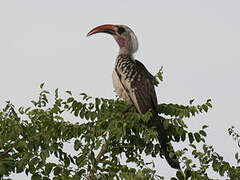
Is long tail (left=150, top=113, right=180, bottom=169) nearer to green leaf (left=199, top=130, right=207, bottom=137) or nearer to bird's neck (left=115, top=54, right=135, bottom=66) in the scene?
green leaf (left=199, top=130, right=207, bottom=137)

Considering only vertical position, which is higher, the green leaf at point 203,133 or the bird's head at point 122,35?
the bird's head at point 122,35

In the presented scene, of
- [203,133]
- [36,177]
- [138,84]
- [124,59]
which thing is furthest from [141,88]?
[36,177]

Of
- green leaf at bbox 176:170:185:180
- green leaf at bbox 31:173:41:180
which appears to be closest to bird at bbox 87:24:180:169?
green leaf at bbox 176:170:185:180

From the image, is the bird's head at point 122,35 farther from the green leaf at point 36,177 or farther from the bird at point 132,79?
the green leaf at point 36,177

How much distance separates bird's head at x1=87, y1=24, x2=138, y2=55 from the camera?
20.0 ft

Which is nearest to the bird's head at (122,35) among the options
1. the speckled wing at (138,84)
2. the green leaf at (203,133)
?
the speckled wing at (138,84)

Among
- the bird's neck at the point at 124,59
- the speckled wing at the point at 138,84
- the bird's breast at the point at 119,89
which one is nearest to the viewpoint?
the speckled wing at the point at 138,84

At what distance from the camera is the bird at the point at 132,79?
4.68 m

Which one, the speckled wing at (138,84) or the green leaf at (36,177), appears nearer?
the green leaf at (36,177)

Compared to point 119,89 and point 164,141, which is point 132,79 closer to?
point 119,89

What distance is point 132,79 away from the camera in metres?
5.38

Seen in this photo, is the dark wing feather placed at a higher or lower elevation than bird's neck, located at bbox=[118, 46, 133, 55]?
lower

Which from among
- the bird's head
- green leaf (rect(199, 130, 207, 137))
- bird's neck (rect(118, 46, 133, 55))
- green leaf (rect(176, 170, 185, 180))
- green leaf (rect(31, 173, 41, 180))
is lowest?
green leaf (rect(176, 170, 185, 180))

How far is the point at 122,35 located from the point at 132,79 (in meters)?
1.03
